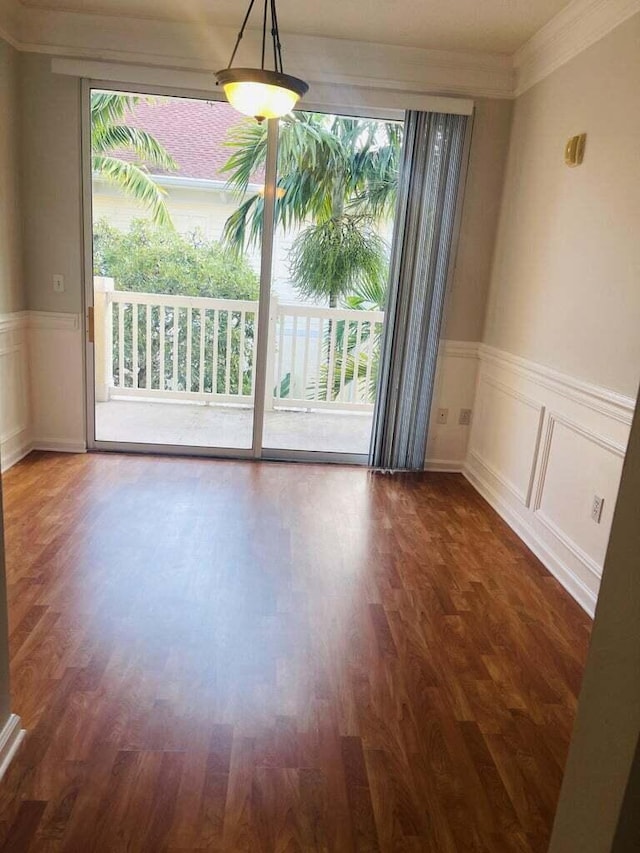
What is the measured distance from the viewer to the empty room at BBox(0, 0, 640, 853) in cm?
157

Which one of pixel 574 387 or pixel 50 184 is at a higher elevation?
pixel 50 184

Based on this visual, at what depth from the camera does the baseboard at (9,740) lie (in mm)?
1572

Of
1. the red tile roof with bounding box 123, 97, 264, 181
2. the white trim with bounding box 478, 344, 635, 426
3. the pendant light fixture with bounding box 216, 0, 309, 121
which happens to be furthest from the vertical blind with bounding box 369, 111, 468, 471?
the pendant light fixture with bounding box 216, 0, 309, 121

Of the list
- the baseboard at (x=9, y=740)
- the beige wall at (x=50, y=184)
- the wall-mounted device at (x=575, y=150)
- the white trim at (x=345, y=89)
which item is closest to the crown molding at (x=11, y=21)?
the beige wall at (x=50, y=184)

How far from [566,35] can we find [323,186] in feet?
5.30

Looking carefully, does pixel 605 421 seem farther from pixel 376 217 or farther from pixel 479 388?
pixel 376 217

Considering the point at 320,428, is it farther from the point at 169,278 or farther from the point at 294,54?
the point at 294,54

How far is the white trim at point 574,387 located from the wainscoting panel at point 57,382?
2674 millimetres

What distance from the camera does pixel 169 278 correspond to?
4707mm

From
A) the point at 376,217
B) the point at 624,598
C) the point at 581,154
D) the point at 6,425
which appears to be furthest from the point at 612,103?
the point at 6,425

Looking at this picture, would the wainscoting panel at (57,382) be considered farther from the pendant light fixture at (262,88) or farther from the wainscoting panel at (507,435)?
the wainscoting panel at (507,435)

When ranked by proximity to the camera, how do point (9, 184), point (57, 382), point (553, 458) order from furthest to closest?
point (57, 382), point (9, 184), point (553, 458)

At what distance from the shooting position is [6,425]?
12.2 feet

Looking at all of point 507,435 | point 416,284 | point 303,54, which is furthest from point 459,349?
point 303,54
